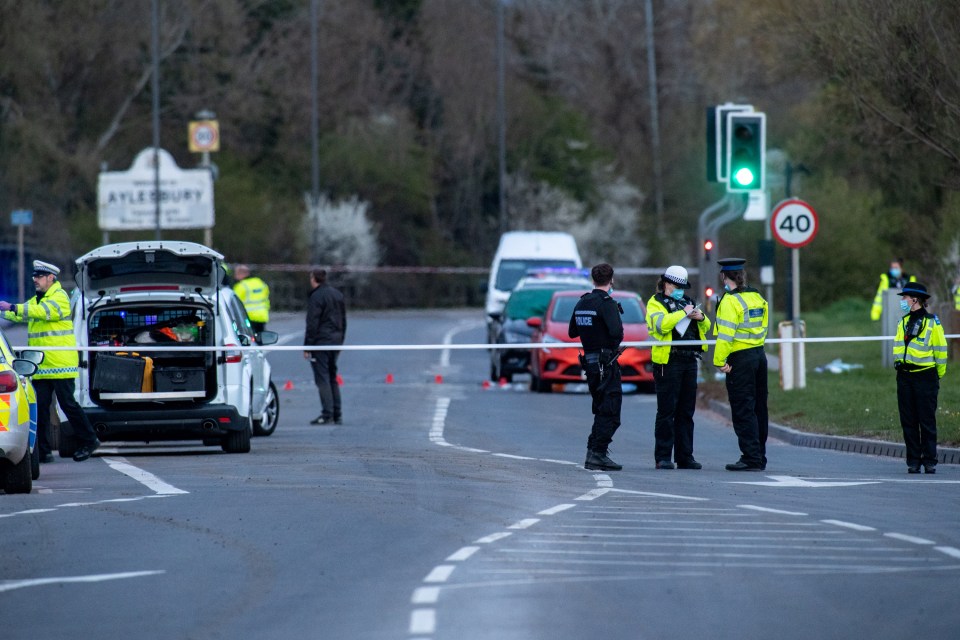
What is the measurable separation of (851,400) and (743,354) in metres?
6.66

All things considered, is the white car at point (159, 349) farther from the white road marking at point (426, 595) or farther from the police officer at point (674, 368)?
the white road marking at point (426, 595)

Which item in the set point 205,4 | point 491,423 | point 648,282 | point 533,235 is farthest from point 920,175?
point 205,4

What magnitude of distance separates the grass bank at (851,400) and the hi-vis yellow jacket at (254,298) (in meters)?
6.52

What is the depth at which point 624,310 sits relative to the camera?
93.2 ft

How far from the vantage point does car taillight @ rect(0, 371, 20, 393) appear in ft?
46.8

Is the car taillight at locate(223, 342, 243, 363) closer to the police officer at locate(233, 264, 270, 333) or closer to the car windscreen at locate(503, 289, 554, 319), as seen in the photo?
the police officer at locate(233, 264, 270, 333)

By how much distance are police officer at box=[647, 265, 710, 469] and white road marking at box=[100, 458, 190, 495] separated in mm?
4313

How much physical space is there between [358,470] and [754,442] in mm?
3395

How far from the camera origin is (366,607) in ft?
29.5

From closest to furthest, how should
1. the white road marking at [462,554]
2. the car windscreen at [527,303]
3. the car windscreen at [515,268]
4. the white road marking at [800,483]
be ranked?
1. the white road marking at [462,554]
2. the white road marking at [800,483]
3. the car windscreen at [527,303]
4. the car windscreen at [515,268]

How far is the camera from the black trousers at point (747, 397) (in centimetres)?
1628

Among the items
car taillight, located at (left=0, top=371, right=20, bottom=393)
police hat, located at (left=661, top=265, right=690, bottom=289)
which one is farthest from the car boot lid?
police hat, located at (left=661, top=265, right=690, bottom=289)

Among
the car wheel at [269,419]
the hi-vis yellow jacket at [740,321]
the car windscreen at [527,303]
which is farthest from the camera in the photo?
the car windscreen at [527,303]

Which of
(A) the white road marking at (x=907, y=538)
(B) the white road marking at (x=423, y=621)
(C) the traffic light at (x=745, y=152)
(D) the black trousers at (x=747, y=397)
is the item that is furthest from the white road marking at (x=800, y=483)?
(C) the traffic light at (x=745, y=152)
